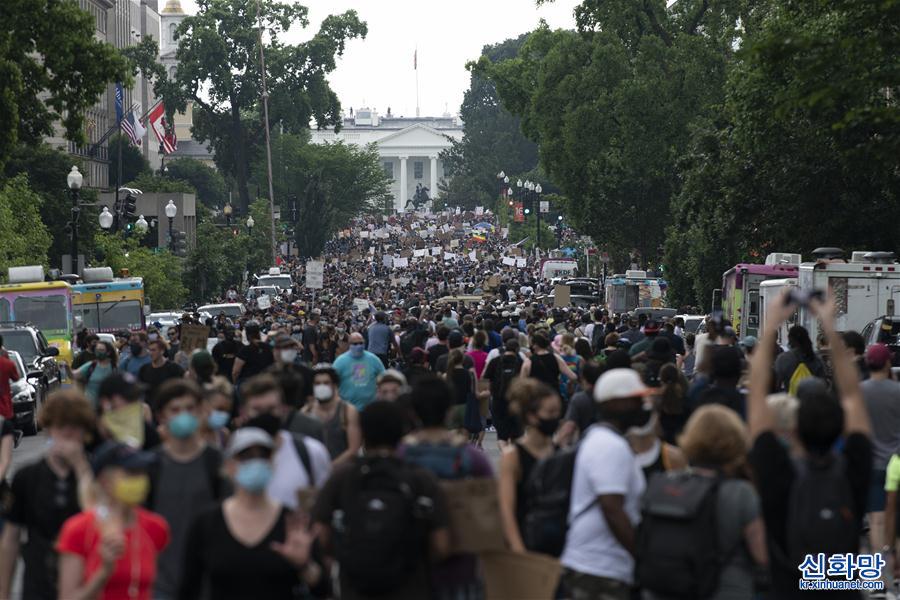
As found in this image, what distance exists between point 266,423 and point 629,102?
50.4 meters

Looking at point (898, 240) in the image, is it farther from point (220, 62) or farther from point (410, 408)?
point (220, 62)

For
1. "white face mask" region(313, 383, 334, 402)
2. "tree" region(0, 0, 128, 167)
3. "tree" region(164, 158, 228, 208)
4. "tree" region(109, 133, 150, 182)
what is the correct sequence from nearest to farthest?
"white face mask" region(313, 383, 334, 402) → "tree" region(0, 0, 128, 167) → "tree" region(109, 133, 150, 182) → "tree" region(164, 158, 228, 208)

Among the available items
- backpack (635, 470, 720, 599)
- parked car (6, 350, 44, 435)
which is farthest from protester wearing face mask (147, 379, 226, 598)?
parked car (6, 350, 44, 435)

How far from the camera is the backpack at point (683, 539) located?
7.07 metres

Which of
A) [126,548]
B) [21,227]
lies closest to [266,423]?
[126,548]

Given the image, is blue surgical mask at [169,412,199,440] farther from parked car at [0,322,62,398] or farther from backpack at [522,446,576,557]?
parked car at [0,322,62,398]

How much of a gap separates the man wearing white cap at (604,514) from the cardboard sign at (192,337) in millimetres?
16914

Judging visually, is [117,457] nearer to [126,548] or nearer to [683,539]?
[126,548]

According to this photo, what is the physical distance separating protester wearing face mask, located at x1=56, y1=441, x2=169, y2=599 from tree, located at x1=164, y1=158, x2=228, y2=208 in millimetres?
129549

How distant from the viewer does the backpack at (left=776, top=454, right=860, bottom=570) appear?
292 inches

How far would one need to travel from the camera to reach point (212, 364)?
13.6 m

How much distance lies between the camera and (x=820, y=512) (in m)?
7.41

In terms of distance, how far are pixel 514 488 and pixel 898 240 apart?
1220 inches

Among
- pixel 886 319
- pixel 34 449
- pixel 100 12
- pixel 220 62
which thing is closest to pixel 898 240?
pixel 886 319
